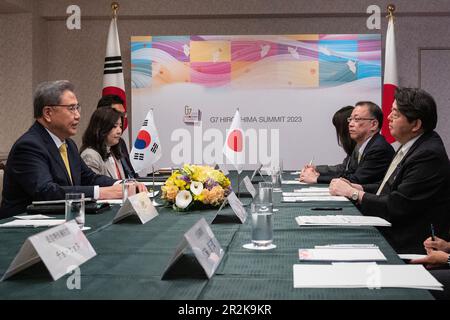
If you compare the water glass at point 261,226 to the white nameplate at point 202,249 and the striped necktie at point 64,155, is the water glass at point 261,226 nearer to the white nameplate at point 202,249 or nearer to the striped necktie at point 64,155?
the white nameplate at point 202,249

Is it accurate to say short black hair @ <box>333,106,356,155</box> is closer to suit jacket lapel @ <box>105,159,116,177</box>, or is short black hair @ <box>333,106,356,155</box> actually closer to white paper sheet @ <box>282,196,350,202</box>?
white paper sheet @ <box>282,196,350,202</box>

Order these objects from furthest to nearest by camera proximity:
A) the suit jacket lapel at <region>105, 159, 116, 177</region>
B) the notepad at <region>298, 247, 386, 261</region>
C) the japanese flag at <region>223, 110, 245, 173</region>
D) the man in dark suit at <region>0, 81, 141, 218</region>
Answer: the suit jacket lapel at <region>105, 159, 116, 177</region>, the japanese flag at <region>223, 110, 245, 173</region>, the man in dark suit at <region>0, 81, 141, 218</region>, the notepad at <region>298, 247, 386, 261</region>

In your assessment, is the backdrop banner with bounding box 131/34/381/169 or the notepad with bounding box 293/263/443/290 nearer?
the notepad with bounding box 293/263/443/290

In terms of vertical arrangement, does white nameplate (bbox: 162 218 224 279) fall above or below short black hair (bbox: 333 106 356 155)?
below

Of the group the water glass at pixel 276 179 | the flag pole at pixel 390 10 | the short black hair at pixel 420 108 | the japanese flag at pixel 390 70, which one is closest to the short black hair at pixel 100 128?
the water glass at pixel 276 179

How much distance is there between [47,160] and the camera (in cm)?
319

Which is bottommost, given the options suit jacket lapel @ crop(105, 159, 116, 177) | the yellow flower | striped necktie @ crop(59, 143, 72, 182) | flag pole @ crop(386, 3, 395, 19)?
the yellow flower

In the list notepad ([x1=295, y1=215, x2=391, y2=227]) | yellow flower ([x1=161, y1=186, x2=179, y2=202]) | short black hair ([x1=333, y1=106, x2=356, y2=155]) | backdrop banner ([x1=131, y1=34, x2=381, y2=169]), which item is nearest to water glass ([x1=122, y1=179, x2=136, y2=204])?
yellow flower ([x1=161, y1=186, x2=179, y2=202])

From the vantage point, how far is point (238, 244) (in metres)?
1.93

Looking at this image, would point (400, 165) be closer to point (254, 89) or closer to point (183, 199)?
point (183, 199)

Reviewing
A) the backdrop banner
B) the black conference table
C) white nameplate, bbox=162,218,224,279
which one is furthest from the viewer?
the backdrop banner

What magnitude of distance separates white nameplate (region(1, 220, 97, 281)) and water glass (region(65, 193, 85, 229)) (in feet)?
1.68

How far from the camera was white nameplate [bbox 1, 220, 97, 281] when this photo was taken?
57.2 inches
